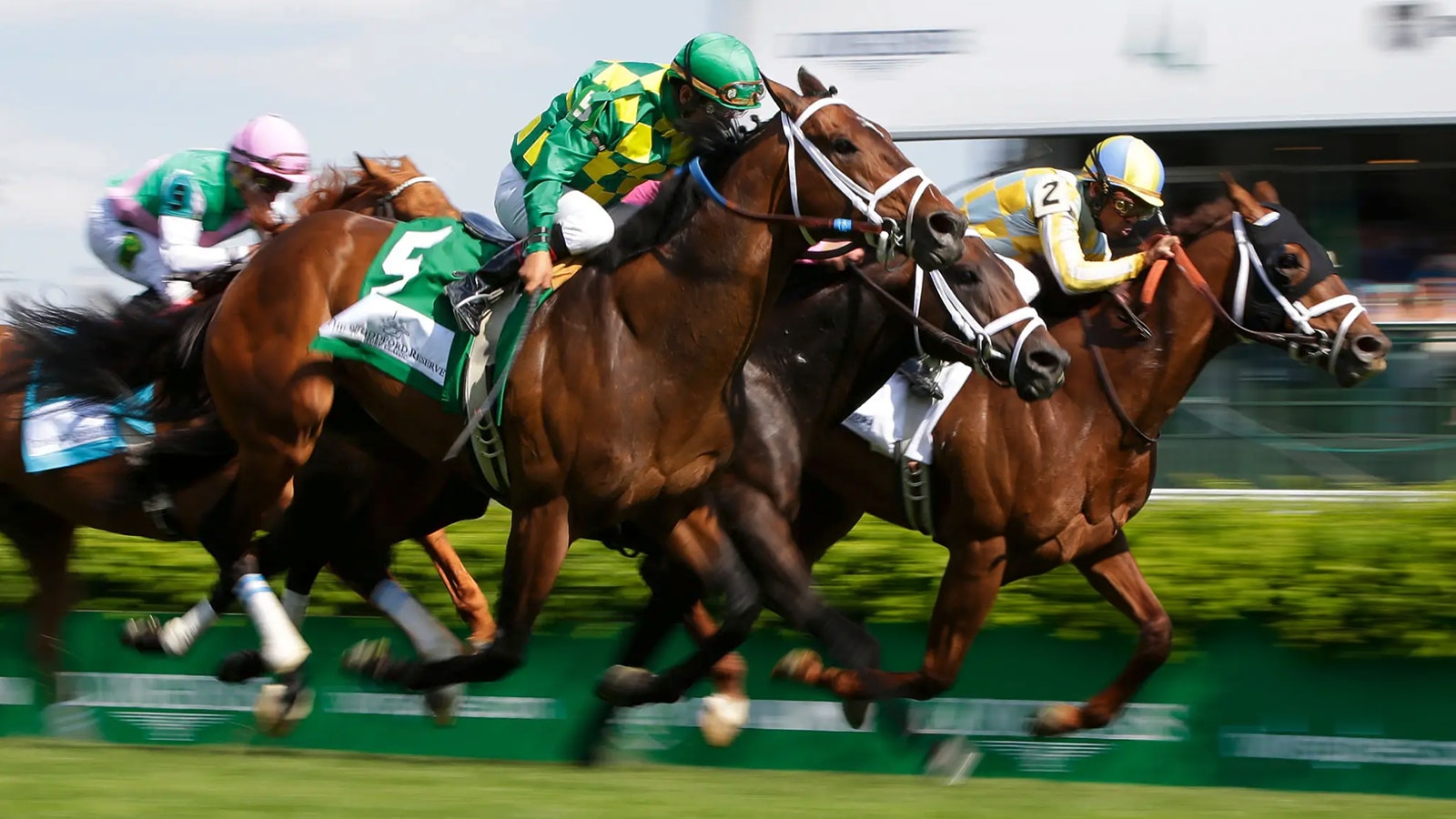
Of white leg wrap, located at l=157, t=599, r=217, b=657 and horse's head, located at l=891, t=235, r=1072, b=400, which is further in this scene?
white leg wrap, located at l=157, t=599, r=217, b=657

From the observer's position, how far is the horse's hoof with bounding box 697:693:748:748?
5.95 metres

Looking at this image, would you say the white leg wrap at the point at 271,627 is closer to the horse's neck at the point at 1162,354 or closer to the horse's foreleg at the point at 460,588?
the horse's foreleg at the point at 460,588

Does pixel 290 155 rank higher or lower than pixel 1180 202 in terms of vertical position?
higher

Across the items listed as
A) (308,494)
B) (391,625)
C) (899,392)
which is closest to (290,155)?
(308,494)

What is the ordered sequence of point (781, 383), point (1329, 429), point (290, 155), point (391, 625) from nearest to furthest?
1. point (781, 383)
2. point (290, 155)
3. point (391, 625)
4. point (1329, 429)

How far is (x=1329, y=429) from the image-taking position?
7445mm

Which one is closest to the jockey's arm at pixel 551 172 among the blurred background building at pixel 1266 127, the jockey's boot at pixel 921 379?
the jockey's boot at pixel 921 379

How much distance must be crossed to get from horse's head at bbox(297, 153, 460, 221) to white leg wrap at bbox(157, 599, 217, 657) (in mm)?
1414

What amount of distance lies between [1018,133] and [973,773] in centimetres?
269

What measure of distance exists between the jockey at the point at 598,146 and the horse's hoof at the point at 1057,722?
6.78 ft

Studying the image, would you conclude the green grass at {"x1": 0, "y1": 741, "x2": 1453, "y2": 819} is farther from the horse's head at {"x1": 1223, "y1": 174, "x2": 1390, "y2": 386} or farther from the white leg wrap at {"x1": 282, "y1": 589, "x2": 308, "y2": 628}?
the horse's head at {"x1": 1223, "y1": 174, "x2": 1390, "y2": 386}

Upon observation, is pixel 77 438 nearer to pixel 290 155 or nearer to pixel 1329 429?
pixel 290 155

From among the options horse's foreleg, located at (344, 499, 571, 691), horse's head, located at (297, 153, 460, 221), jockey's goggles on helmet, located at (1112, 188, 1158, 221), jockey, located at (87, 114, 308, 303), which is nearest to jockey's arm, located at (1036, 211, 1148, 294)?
jockey's goggles on helmet, located at (1112, 188, 1158, 221)

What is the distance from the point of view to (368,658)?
5.44 m
